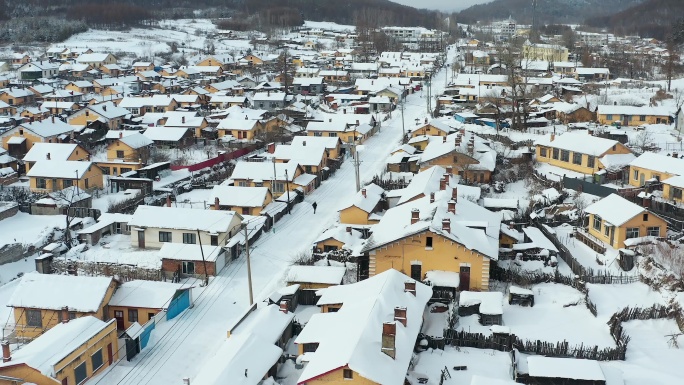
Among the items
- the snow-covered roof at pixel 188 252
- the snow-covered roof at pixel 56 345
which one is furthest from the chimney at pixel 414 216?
the snow-covered roof at pixel 56 345

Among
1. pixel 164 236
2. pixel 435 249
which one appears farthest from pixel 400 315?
pixel 164 236

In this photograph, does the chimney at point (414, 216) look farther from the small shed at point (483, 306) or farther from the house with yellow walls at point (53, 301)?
the house with yellow walls at point (53, 301)

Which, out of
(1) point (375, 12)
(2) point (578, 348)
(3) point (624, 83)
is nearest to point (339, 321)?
(2) point (578, 348)

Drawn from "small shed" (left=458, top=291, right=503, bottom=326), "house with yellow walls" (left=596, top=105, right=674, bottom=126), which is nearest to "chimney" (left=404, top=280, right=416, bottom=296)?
"small shed" (left=458, top=291, right=503, bottom=326)

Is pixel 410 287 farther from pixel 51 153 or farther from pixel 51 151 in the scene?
pixel 51 151

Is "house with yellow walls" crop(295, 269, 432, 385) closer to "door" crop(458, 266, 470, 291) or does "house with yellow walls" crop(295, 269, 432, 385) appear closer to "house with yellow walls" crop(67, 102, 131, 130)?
"door" crop(458, 266, 470, 291)

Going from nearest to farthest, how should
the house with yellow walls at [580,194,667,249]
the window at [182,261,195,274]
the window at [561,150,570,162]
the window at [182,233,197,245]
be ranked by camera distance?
the window at [182,261,195,274] → the house with yellow walls at [580,194,667,249] → the window at [182,233,197,245] → the window at [561,150,570,162]

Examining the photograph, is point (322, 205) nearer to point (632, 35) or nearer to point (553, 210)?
point (553, 210)
